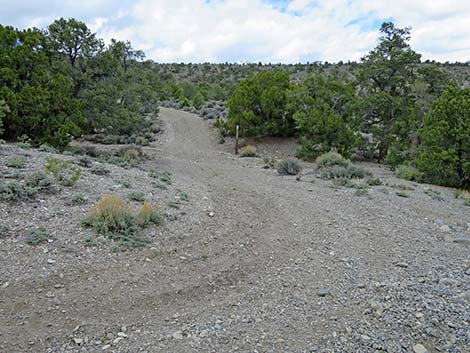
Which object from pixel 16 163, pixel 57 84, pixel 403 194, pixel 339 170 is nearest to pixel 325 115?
pixel 339 170

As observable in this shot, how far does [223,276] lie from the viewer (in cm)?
590

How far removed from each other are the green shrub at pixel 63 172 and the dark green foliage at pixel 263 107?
12.9 m

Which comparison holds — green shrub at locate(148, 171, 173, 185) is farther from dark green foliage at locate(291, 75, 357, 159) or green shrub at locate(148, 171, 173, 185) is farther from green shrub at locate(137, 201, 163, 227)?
dark green foliage at locate(291, 75, 357, 159)

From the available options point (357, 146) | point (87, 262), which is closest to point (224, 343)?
point (87, 262)

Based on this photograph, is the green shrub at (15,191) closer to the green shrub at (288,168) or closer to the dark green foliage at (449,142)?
the green shrub at (288,168)

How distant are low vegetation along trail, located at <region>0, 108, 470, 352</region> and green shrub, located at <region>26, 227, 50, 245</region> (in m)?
0.66

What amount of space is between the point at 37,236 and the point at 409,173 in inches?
494

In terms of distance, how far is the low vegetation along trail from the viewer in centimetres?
442

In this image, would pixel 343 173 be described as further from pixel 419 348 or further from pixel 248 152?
pixel 419 348

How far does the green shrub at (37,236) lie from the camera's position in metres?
6.06

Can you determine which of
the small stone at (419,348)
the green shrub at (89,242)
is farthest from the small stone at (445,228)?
the green shrub at (89,242)

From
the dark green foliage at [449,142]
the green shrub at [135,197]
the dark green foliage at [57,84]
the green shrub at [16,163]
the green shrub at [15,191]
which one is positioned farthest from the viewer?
the dark green foliage at [449,142]

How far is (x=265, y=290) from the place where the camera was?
Result: 18.3 ft

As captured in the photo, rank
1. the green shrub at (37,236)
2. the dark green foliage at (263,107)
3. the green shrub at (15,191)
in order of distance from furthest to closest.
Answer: the dark green foliage at (263,107)
the green shrub at (15,191)
the green shrub at (37,236)
